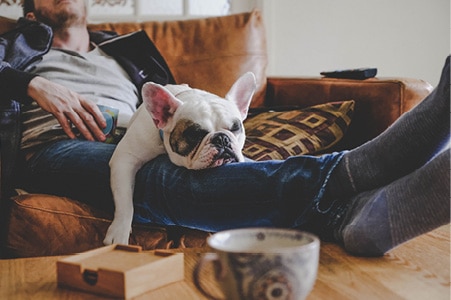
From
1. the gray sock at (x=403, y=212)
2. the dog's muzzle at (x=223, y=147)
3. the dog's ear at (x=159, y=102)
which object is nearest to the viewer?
the gray sock at (x=403, y=212)

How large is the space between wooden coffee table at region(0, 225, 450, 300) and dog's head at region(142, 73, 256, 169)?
393 mm

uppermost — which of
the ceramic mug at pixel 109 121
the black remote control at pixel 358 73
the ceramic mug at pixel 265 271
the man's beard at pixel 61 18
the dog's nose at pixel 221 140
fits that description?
the man's beard at pixel 61 18

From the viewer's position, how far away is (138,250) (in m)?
0.93

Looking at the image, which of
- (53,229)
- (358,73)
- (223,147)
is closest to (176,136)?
(223,147)

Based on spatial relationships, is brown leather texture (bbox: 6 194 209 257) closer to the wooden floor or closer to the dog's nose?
the dog's nose

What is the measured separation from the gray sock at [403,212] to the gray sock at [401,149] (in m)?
0.06

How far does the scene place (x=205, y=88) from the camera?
2244 mm

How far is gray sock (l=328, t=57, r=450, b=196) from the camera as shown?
3.38ft

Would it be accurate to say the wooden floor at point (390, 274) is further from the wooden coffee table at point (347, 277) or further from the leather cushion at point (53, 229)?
the leather cushion at point (53, 229)

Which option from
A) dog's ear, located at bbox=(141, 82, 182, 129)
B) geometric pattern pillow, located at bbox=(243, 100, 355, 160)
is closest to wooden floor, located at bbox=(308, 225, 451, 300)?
dog's ear, located at bbox=(141, 82, 182, 129)

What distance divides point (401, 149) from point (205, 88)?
126cm

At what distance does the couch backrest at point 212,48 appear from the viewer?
2.27 m

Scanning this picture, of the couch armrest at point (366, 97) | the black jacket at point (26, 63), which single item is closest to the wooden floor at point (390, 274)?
the couch armrest at point (366, 97)

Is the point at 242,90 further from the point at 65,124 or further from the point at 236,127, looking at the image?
the point at 65,124
